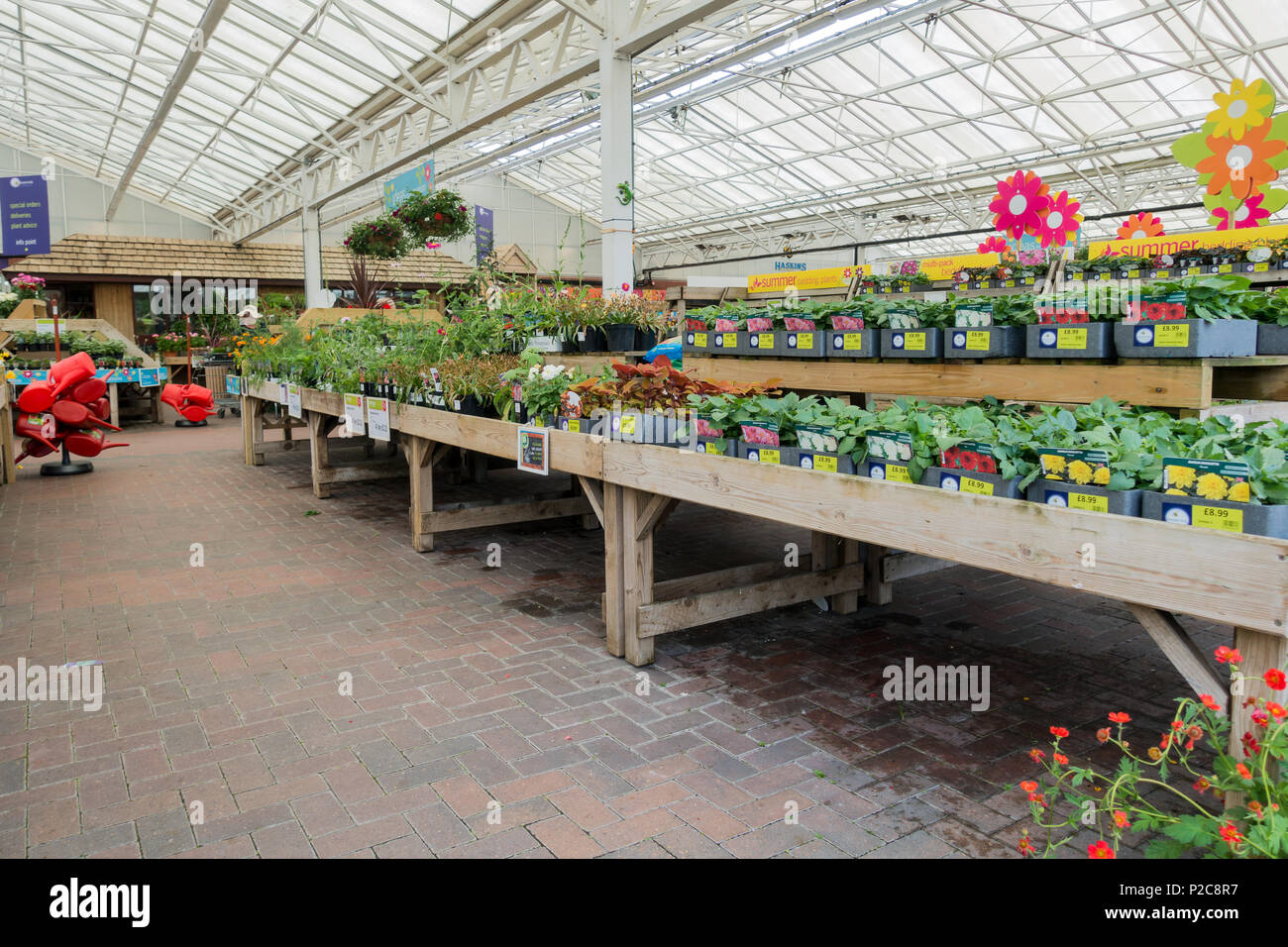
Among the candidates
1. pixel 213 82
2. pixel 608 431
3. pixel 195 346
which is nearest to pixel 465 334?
pixel 608 431

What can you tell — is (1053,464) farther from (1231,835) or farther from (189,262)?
(189,262)

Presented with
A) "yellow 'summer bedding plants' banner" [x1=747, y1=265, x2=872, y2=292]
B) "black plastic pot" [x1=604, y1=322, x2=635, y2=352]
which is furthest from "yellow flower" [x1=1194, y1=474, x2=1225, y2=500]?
"yellow 'summer bedding plants' banner" [x1=747, y1=265, x2=872, y2=292]

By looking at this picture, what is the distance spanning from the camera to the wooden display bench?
4.46 meters

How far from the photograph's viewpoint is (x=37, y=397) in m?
7.96

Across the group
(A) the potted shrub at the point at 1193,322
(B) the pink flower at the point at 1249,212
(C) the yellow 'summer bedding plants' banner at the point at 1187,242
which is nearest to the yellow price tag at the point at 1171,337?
(A) the potted shrub at the point at 1193,322

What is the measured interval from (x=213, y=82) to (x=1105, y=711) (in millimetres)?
16336

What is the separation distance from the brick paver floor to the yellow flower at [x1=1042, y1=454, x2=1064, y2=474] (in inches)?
36.4

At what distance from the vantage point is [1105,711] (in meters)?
2.95

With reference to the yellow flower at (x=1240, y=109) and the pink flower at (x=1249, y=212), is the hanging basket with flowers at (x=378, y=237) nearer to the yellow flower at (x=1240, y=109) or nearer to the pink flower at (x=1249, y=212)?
the yellow flower at (x=1240, y=109)

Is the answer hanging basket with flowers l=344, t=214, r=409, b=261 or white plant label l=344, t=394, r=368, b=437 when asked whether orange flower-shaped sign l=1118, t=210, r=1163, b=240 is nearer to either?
white plant label l=344, t=394, r=368, b=437

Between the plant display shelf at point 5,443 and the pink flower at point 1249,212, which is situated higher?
the pink flower at point 1249,212

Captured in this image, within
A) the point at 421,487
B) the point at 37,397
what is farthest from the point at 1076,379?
the point at 37,397

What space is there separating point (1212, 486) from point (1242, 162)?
4.78 metres

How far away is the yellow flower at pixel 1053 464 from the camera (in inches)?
79.7
